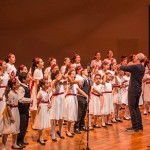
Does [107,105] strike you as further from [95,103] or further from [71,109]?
[71,109]

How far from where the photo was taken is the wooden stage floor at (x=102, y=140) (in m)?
5.34

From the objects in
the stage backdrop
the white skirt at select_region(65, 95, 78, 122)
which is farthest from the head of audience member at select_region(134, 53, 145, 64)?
the stage backdrop

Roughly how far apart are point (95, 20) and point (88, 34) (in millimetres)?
523

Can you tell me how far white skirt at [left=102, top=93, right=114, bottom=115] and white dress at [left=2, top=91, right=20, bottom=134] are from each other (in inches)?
88.4

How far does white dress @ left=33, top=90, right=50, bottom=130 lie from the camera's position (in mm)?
5352

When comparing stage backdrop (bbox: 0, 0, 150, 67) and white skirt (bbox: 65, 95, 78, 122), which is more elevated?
stage backdrop (bbox: 0, 0, 150, 67)

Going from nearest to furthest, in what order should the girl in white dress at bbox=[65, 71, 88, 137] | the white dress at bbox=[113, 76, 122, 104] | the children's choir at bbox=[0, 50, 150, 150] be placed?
1. the children's choir at bbox=[0, 50, 150, 150]
2. the girl in white dress at bbox=[65, 71, 88, 137]
3. the white dress at bbox=[113, 76, 122, 104]

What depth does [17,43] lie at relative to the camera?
9000mm

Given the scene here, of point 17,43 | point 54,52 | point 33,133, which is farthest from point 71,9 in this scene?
point 33,133

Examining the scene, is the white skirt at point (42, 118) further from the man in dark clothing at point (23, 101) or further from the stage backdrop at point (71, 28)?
the stage backdrop at point (71, 28)

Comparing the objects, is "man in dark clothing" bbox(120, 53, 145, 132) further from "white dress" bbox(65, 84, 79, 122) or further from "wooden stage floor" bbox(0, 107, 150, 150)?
"white dress" bbox(65, 84, 79, 122)

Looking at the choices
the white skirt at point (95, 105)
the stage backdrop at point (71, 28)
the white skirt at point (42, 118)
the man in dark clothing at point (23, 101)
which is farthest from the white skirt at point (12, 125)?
the stage backdrop at point (71, 28)

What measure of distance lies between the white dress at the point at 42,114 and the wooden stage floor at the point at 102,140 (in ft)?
1.08

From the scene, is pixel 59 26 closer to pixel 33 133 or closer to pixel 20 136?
pixel 33 133
